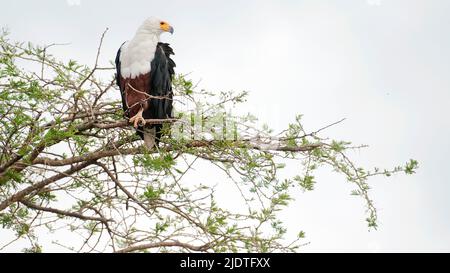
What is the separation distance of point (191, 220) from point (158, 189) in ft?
1.27

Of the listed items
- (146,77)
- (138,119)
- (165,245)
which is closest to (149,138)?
(138,119)

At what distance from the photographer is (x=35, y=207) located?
682 cm

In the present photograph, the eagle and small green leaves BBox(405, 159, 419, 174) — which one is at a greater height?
the eagle

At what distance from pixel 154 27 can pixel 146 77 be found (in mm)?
698

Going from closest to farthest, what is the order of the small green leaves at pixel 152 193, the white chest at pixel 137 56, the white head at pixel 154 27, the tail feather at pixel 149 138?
1. the small green leaves at pixel 152 193
2. the tail feather at pixel 149 138
3. the white chest at pixel 137 56
4. the white head at pixel 154 27

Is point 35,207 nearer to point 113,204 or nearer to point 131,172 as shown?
point 113,204

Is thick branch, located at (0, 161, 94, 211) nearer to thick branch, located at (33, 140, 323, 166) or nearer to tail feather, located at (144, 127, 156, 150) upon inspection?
thick branch, located at (33, 140, 323, 166)

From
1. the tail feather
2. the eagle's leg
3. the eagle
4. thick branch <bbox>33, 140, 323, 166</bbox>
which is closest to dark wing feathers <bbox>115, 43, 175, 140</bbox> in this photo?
the eagle

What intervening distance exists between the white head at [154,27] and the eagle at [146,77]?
0.10 metres

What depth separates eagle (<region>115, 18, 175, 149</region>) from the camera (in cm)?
681

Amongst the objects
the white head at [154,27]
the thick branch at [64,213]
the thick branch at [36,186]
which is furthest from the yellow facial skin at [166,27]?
the thick branch at [64,213]

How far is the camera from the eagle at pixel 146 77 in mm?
6809

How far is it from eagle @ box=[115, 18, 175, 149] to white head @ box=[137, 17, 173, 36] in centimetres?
10

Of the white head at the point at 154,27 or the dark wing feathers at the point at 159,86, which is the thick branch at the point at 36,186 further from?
the white head at the point at 154,27
